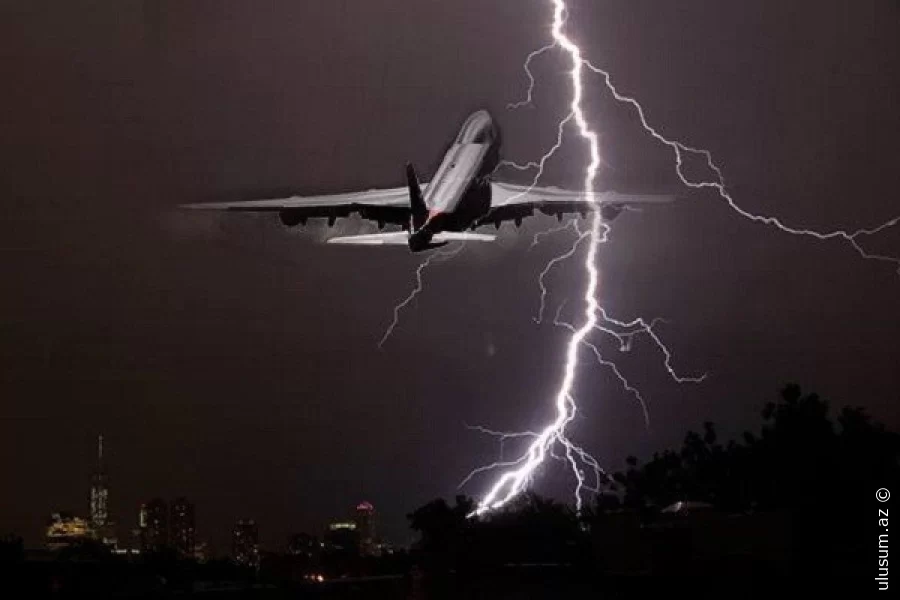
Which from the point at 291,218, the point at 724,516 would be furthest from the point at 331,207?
the point at 724,516

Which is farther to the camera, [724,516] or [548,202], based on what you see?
[548,202]

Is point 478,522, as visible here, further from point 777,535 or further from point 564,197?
point 777,535

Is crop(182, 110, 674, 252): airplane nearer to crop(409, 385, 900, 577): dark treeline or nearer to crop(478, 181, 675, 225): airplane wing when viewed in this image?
crop(478, 181, 675, 225): airplane wing

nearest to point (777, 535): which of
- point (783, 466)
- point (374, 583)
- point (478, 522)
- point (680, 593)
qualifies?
point (680, 593)

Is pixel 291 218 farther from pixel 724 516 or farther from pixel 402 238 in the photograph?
pixel 724 516

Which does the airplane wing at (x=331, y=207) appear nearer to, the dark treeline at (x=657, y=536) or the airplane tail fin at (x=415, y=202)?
the airplane tail fin at (x=415, y=202)

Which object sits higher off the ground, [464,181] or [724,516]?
[464,181]
